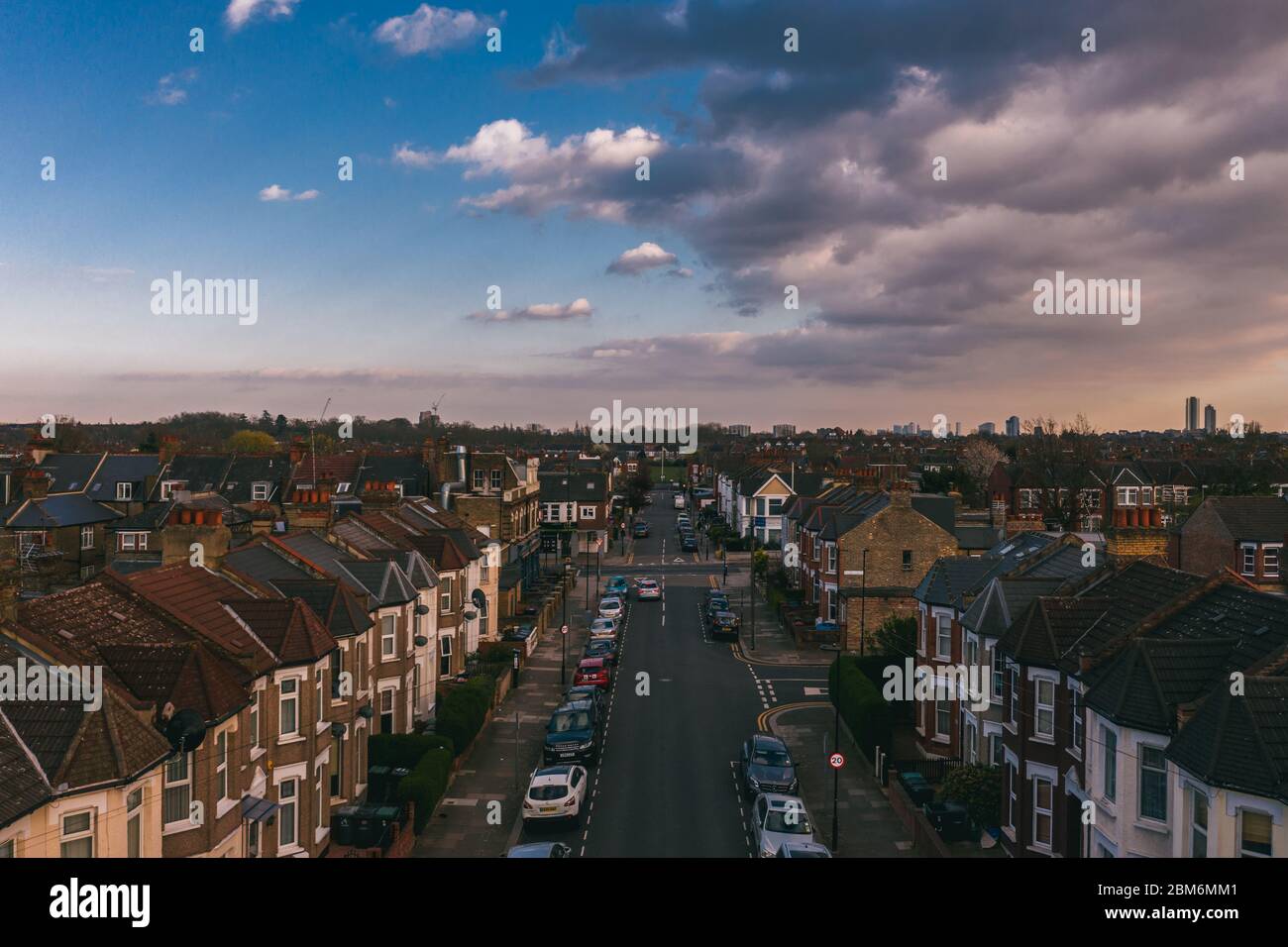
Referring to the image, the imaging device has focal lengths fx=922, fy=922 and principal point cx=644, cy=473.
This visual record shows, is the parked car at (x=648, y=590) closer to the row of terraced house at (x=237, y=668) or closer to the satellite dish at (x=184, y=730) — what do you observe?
the row of terraced house at (x=237, y=668)

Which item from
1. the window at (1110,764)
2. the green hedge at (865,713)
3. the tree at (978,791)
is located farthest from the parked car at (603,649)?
the window at (1110,764)

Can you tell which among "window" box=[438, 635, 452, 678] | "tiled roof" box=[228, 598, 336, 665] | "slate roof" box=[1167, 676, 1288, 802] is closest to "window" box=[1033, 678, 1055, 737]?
"slate roof" box=[1167, 676, 1288, 802]

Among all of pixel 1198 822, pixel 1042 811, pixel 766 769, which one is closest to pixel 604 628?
pixel 766 769

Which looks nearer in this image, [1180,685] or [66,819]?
[66,819]
